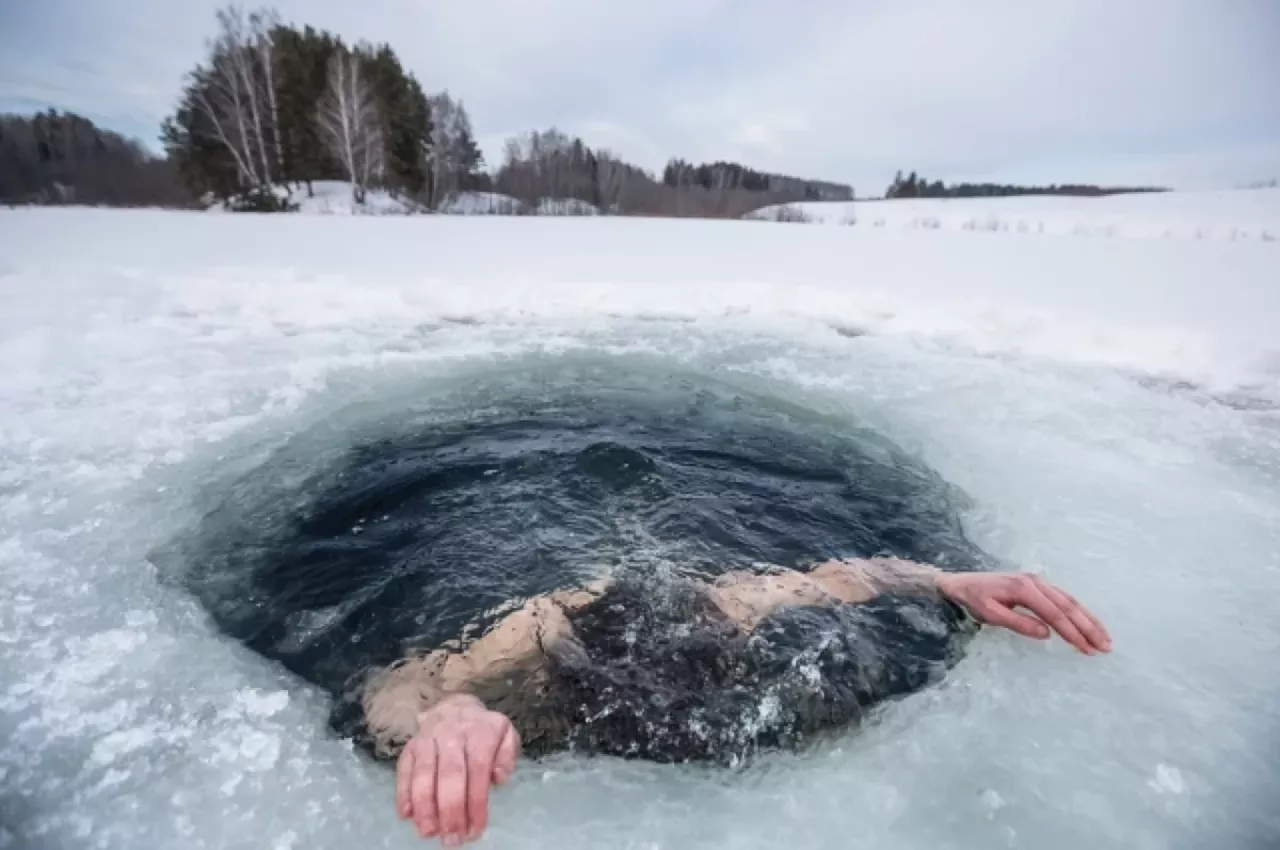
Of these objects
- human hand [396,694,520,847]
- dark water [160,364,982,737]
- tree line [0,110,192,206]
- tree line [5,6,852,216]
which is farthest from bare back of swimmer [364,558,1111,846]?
tree line [0,110,192,206]

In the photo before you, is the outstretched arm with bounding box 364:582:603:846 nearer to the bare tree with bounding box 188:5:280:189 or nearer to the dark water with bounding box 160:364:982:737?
the dark water with bounding box 160:364:982:737

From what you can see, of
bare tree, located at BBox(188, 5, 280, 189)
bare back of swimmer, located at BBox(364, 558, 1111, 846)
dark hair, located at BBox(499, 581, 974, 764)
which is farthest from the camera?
bare tree, located at BBox(188, 5, 280, 189)

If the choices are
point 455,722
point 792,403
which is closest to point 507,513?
point 455,722

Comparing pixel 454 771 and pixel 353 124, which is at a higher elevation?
pixel 353 124

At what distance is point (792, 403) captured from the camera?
3.72 meters

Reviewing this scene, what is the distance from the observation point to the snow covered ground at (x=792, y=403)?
4.29 ft

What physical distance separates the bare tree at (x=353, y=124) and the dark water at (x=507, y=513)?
53.0ft

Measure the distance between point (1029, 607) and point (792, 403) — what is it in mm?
2022

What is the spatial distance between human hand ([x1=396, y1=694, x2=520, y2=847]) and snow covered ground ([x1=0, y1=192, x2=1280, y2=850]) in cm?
8

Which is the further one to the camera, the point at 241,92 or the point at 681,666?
the point at 241,92

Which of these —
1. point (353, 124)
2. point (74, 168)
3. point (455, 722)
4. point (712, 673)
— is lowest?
point (712, 673)

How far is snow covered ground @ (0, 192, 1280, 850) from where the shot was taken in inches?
51.5

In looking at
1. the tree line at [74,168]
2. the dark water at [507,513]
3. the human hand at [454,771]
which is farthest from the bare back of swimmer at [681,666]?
the tree line at [74,168]

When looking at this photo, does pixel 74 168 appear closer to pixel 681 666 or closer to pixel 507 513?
pixel 507 513
